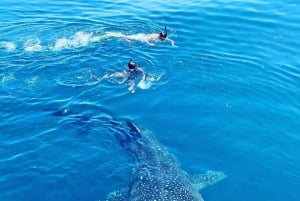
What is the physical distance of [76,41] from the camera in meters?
25.7

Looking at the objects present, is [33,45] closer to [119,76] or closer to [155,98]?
[119,76]

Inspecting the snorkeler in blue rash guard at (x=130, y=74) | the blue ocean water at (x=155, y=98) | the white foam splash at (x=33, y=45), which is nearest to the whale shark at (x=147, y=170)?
the blue ocean water at (x=155, y=98)

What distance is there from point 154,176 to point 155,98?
6.00 metres

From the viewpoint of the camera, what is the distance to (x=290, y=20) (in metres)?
29.0

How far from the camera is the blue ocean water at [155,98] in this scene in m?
17.0

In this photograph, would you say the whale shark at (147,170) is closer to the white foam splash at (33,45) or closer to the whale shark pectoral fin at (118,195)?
the whale shark pectoral fin at (118,195)

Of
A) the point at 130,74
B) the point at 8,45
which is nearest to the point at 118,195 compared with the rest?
the point at 130,74

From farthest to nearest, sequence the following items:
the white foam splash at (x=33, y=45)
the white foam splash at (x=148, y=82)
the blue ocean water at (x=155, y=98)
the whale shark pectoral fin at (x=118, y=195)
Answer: the white foam splash at (x=33, y=45) < the white foam splash at (x=148, y=82) < the blue ocean water at (x=155, y=98) < the whale shark pectoral fin at (x=118, y=195)

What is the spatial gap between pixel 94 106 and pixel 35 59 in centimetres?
524

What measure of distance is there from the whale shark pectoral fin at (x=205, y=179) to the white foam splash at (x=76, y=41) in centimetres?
1145

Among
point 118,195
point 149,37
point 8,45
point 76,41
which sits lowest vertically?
point 118,195

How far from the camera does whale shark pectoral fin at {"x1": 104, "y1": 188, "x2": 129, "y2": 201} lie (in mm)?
15406

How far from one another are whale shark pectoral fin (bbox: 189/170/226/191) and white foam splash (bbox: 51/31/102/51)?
1145cm

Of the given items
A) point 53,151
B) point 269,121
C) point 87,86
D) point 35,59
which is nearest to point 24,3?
point 35,59
